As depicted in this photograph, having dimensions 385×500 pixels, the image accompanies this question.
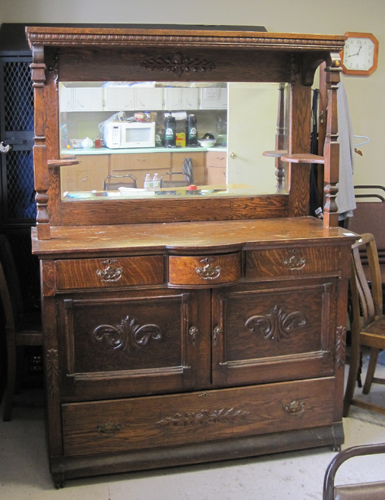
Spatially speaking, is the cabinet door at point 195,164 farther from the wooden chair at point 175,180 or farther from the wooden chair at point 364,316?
the wooden chair at point 364,316

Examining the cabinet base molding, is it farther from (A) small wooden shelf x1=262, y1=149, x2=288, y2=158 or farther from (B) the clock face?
(B) the clock face

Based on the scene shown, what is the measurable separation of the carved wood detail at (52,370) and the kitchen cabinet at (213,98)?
4.43 ft

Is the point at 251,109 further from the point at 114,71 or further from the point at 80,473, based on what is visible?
the point at 80,473

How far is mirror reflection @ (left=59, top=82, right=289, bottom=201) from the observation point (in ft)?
9.56

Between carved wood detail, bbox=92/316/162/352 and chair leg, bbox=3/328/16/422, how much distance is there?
2.18 feet

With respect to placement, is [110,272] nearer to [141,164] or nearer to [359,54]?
[141,164]

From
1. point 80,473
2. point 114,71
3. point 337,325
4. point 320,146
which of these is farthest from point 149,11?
point 80,473

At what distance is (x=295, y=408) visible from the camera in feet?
9.14

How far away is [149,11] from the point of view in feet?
12.3

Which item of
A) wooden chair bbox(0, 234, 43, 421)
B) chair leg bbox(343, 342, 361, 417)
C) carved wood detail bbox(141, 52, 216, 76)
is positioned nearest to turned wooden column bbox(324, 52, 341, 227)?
carved wood detail bbox(141, 52, 216, 76)

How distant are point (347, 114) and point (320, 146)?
15.6 inches

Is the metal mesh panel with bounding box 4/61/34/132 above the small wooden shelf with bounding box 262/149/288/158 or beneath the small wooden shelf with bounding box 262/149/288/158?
above

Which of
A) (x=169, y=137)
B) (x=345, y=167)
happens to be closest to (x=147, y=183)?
(x=169, y=137)

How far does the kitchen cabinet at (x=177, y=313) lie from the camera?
2.53 m
